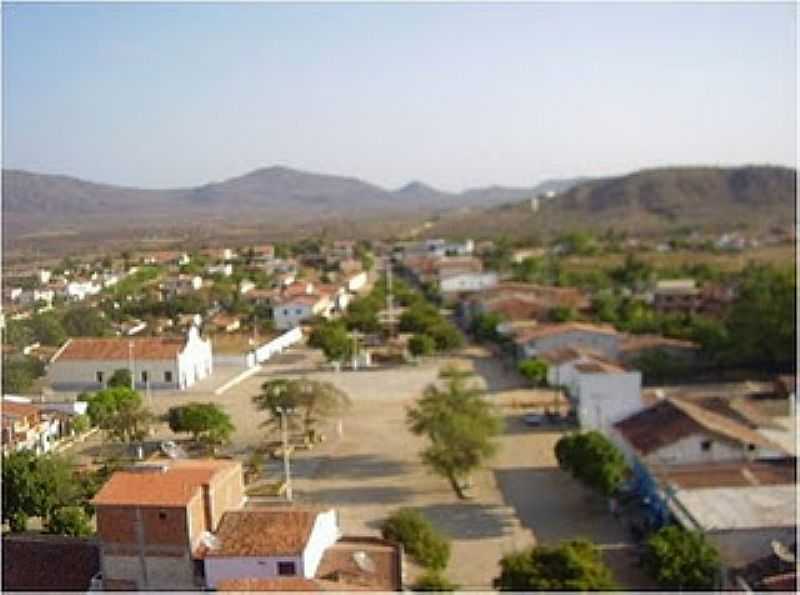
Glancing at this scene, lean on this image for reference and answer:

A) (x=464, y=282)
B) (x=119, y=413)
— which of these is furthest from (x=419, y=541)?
(x=464, y=282)

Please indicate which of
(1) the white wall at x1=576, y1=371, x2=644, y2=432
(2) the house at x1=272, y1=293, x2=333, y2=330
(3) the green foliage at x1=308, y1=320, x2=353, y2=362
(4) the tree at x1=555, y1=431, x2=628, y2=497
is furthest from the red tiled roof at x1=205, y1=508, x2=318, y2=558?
(3) the green foliage at x1=308, y1=320, x2=353, y2=362

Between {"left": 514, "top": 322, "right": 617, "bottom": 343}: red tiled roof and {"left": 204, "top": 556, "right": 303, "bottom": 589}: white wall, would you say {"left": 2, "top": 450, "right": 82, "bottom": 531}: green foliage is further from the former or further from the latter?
{"left": 514, "top": 322, "right": 617, "bottom": 343}: red tiled roof

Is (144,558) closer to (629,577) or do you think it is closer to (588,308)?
(629,577)

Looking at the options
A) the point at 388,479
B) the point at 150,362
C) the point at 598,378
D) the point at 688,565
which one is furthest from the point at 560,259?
the point at 150,362

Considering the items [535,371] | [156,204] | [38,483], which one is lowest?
[535,371]

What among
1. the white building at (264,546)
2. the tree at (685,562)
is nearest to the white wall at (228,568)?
the white building at (264,546)

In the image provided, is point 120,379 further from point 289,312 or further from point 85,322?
point 289,312

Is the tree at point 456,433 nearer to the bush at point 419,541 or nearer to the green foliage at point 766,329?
the bush at point 419,541
